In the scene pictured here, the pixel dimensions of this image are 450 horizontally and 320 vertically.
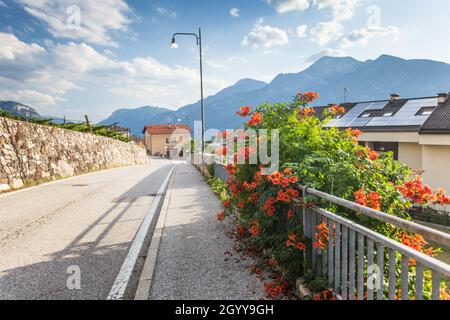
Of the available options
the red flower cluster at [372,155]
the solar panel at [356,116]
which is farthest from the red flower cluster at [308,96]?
the solar panel at [356,116]

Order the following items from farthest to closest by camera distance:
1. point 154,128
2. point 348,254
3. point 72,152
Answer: point 154,128
point 72,152
point 348,254

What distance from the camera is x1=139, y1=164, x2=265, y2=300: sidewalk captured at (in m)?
3.31

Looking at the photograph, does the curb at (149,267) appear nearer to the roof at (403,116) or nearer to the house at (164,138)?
the roof at (403,116)

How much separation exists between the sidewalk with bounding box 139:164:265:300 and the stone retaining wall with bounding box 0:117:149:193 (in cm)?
771

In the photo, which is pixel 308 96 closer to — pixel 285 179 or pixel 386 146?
pixel 285 179

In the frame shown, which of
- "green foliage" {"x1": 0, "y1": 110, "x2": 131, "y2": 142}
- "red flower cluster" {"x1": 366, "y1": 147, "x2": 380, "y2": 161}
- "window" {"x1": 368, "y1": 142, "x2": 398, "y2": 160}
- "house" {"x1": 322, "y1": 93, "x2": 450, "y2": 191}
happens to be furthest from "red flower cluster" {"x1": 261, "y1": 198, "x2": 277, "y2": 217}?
"window" {"x1": 368, "y1": 142, "x2": 398, "y2": 160}

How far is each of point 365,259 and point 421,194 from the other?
0.81 metres

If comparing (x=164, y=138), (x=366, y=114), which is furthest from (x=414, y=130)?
(x=164, y=138)

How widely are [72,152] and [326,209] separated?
1698 cm

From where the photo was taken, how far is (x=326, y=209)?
289 cm

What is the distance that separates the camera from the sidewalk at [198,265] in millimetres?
3311

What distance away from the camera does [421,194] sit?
2.71 m
